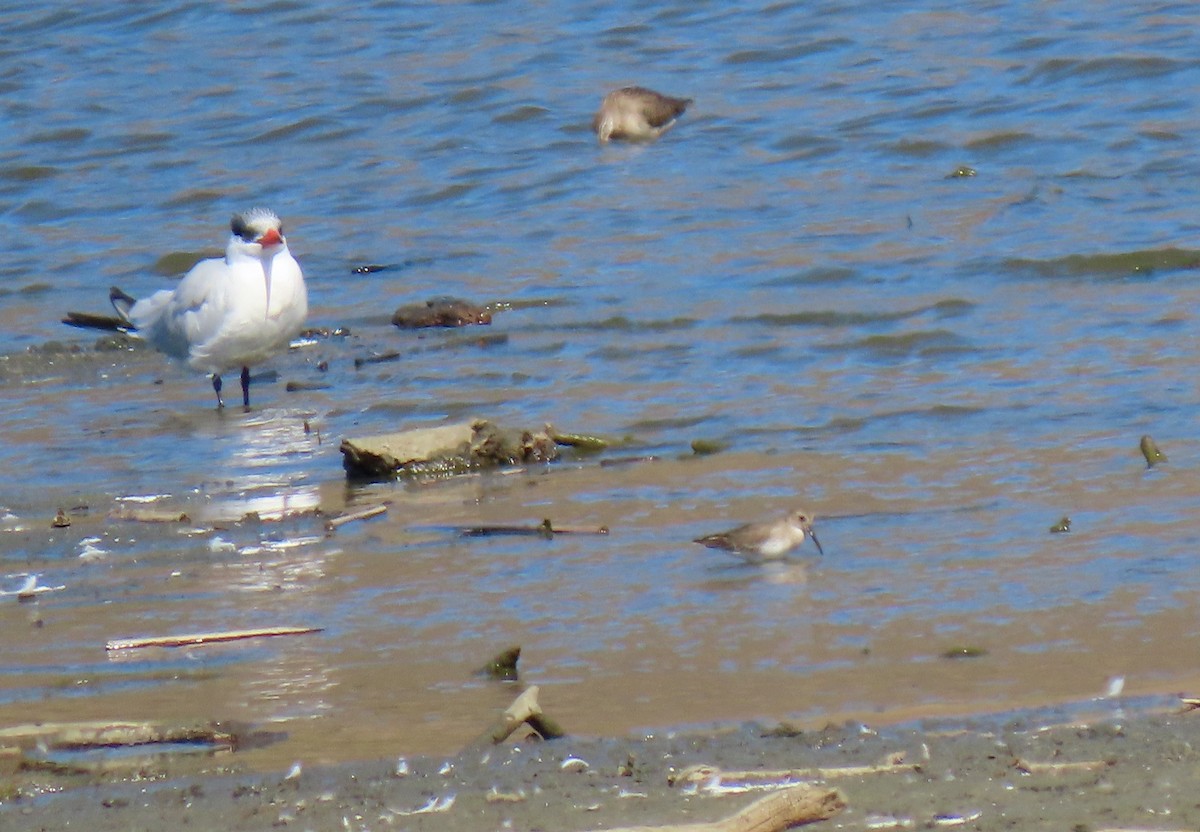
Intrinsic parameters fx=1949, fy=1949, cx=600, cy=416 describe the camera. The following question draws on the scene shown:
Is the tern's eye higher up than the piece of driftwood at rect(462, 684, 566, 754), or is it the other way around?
the tern's eye

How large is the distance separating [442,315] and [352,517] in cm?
339

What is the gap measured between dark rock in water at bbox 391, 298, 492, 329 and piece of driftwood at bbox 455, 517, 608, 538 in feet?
11.6

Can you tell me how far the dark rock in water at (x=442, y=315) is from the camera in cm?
898

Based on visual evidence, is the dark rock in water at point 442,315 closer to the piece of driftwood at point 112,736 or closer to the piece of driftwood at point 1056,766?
the piece of driftwood at point 112,736

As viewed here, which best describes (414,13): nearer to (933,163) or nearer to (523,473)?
(933,163)

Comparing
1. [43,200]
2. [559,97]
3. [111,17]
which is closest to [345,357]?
[43,200]

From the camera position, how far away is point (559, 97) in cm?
1487

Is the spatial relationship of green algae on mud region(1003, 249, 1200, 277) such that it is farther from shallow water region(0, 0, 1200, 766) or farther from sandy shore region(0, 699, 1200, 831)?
sandy shore region(0, 699, 1200, 831)

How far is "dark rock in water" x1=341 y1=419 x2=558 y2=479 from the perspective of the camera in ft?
20.6

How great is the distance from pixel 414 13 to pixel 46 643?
13963 millimetres

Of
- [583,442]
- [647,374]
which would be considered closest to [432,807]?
[583,442]

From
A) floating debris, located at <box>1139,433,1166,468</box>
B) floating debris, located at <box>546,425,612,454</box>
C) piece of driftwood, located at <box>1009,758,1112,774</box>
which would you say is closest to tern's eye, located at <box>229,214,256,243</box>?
floating debris, located at <box>546,425,612,454</box>

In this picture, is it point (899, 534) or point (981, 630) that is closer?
point (981, 630)

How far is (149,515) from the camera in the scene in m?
5.91
